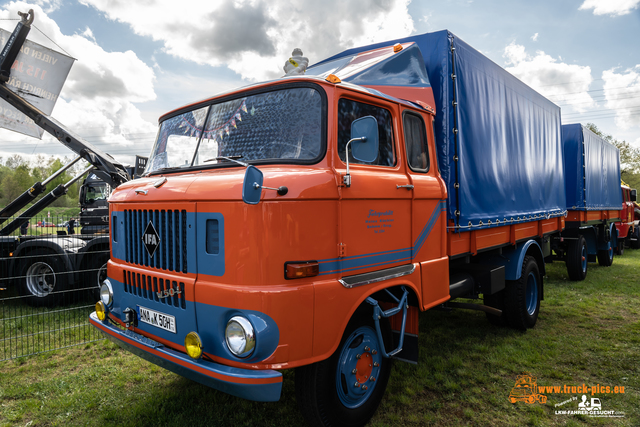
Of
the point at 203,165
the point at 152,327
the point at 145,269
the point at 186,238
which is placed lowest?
the point at 152,327

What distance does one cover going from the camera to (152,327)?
2.96 meters

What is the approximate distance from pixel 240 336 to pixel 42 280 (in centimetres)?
595

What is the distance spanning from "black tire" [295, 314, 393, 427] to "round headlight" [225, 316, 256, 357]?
555 mm

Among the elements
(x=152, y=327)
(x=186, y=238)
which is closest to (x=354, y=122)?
(x=186, y=238)

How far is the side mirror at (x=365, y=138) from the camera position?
273 centimetres

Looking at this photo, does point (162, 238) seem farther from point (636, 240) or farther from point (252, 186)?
point (636, 240)

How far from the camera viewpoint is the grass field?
328 centimetres

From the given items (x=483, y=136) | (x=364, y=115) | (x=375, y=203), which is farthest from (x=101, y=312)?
(x=483, y=136)

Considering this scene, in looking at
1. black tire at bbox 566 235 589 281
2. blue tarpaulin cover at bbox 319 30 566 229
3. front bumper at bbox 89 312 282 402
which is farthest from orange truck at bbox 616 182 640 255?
front bumper at bbox 89 312 282 402

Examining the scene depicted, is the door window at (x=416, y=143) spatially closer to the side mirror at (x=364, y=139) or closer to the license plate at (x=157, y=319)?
the side mirror at (x=364, y=139)

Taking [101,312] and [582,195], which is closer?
[101,312]

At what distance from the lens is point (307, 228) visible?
2.49 meters

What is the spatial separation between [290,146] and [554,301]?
651cm

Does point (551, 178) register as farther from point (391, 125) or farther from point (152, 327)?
point (152, 327)
